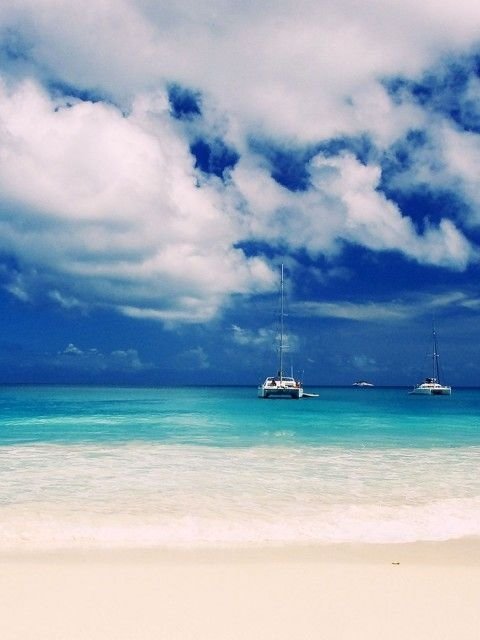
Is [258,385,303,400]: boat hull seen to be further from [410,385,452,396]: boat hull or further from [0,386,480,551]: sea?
[0,386,480,551]: sea

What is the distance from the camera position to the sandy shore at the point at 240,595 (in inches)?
225

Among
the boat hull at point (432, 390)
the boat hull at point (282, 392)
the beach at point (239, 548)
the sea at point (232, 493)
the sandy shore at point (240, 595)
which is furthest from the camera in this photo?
the boat hull at point (432, 390)

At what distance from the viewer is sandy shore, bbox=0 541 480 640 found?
5703mm

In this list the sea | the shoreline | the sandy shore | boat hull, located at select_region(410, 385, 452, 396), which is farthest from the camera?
boat hull, located at select_region(410, 385, 452, 396)

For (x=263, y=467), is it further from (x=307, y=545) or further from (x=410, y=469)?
(x=307, y=545)

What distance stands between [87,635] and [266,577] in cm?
264

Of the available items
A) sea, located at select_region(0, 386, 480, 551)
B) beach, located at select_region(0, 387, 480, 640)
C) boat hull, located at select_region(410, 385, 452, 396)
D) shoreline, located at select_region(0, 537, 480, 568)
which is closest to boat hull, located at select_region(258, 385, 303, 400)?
boat hull, located at select_region(410, 385, 452, 396)

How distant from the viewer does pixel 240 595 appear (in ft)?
21.9

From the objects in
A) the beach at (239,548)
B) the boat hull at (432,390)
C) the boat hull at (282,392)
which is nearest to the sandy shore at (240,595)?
the beach at (239,548)

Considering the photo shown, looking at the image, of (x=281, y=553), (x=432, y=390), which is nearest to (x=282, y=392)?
(x=432, y=390)

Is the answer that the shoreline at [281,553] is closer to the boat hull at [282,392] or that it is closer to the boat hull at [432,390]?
the boat hull at [282,392]

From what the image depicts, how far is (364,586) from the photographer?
699cm

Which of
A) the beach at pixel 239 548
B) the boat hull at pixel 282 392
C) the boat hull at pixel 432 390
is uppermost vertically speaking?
the boat hull at pixel 432 390

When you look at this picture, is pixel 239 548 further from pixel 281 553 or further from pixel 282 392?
pixel 282 392
